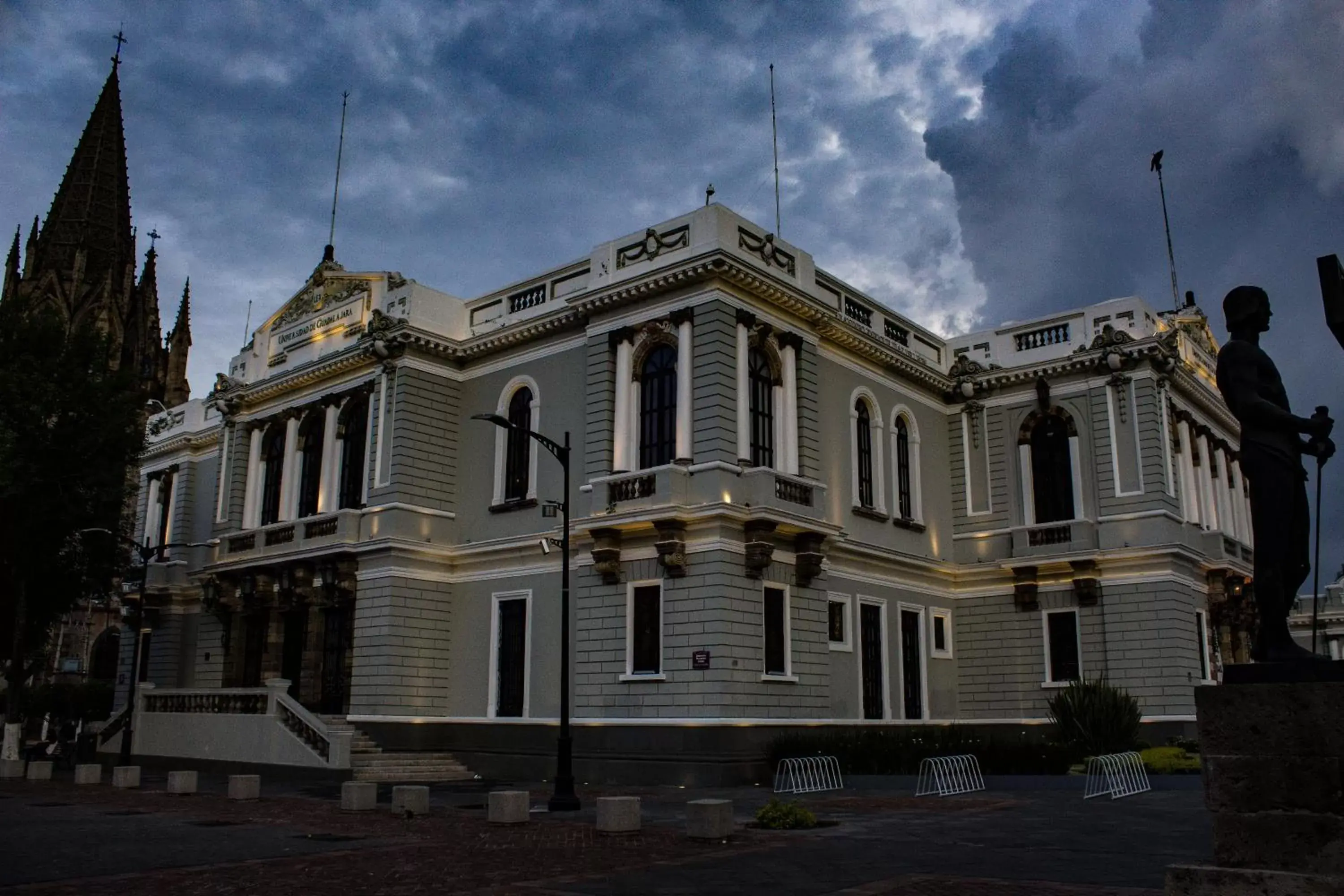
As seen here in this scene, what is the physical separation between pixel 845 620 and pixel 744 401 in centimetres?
672

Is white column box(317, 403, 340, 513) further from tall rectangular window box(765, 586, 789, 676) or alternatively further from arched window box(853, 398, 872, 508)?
arched window box(853, 398, 872, 508)

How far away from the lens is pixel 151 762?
109 feet

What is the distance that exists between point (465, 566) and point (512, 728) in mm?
4891

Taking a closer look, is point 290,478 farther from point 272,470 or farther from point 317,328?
point 317,328

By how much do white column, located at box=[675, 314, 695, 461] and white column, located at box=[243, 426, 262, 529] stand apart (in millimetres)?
16814

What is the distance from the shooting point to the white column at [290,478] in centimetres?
3500

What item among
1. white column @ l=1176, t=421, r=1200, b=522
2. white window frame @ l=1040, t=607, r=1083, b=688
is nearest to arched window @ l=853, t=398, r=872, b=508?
white window frame @ l=1040, t=607, r=1083, b=688

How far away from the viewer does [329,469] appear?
33.5 meters

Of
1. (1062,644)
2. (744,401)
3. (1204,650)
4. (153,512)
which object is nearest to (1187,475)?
(1204,650)

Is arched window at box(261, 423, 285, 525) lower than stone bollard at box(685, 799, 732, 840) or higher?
higher

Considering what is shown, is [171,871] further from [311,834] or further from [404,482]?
[404,482]

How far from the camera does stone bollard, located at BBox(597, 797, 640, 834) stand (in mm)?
15703

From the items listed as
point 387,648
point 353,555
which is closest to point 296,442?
point 353,555

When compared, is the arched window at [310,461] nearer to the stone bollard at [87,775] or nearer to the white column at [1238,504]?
the stone bollard at [87,775]
